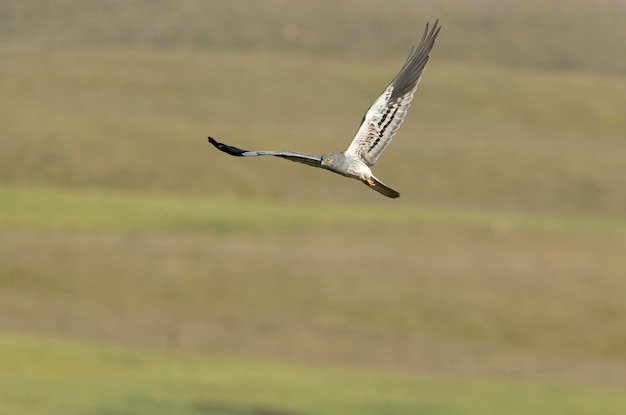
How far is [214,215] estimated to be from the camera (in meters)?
54.4

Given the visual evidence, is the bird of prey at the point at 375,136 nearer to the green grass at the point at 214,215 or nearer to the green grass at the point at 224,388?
the green grass at the point at 224,388

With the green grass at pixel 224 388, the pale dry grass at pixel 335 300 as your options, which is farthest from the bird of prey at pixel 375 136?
the pale dry grass at pixel 335 300

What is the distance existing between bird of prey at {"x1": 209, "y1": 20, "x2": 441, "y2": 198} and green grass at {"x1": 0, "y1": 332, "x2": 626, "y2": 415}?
2109 cm

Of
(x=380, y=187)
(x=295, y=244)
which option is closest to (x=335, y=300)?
(x=295, y=244)

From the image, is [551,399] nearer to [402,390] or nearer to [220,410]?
[402,390]

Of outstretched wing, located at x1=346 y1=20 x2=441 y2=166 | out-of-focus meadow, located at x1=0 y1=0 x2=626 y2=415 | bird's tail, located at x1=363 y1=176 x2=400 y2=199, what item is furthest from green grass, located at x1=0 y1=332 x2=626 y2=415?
bird's tail, located at x1=363 y1=176 x2=400 y2=199

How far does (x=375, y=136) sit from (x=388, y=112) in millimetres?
271

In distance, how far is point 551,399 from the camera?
33.8 m

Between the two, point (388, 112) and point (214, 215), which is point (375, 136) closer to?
point (388, 112)

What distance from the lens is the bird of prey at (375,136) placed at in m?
9.20

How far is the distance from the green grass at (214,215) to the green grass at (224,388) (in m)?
12.9

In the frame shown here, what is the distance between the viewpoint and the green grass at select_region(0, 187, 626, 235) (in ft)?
166

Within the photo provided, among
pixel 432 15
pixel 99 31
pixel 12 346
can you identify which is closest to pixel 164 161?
pixel 12 346

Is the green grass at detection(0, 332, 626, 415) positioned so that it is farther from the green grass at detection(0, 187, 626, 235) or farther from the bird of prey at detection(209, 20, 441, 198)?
the bird of prey at detection(209, 20, 441, 198)
